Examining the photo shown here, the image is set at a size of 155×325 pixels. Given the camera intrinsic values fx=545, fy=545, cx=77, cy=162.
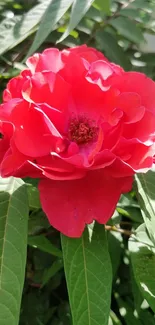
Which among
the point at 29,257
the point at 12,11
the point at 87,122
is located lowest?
the point at 29,257

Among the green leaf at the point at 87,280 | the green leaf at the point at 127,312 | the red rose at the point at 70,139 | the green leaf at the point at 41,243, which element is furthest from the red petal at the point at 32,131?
the green leaf at the point at 127,312

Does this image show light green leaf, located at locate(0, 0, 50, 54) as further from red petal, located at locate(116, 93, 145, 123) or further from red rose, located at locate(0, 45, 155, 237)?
red petal, located at locate(116, 93, 145, 123)

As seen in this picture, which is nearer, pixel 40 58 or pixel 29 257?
pixel 40 58

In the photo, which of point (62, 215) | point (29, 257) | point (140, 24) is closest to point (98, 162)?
point (62, 215)

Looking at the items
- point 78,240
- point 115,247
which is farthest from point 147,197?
point 115,247

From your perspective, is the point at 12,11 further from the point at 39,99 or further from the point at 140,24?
the point at 39,99

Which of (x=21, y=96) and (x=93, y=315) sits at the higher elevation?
(x=21, y=96)

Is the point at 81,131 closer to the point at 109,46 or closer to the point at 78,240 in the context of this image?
the point at 78,240
